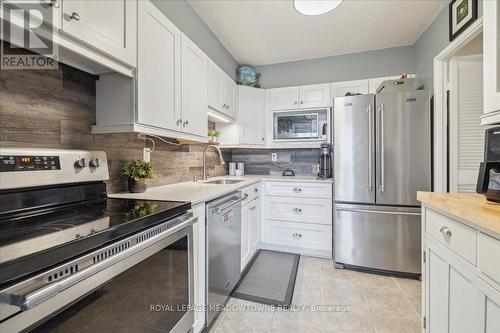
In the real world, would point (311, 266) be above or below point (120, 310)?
below

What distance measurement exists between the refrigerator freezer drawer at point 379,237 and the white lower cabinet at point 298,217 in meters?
0.21

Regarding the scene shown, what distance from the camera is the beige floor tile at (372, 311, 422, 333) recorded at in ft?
5.02

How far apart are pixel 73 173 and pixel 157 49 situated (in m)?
0.89

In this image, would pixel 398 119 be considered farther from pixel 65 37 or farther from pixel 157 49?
pixel 65 37

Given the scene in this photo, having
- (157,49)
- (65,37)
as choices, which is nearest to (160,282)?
(65,37)

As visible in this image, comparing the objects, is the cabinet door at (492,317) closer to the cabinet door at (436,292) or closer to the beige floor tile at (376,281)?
the cabinet door at (436,292)

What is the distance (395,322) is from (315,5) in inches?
102

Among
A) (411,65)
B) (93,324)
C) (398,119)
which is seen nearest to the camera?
(93,324)

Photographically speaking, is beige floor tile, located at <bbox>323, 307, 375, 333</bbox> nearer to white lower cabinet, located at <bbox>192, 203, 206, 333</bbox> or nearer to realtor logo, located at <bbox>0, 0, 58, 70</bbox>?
white lower cabinet, located at <bbox>192, 203, 206, 333</bbox>

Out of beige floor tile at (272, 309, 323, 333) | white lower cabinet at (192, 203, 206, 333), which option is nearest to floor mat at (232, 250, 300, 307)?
beige floor tile at (272, 309, 323, 333)

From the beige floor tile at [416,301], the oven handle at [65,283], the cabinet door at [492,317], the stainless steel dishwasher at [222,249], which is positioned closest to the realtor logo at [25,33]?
the oven handle at [65,283]

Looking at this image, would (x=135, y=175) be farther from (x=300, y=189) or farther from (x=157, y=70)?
(x=300, y=189)

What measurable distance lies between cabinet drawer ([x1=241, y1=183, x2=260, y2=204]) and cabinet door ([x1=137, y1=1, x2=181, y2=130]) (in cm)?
94

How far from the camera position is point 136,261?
89 cm
